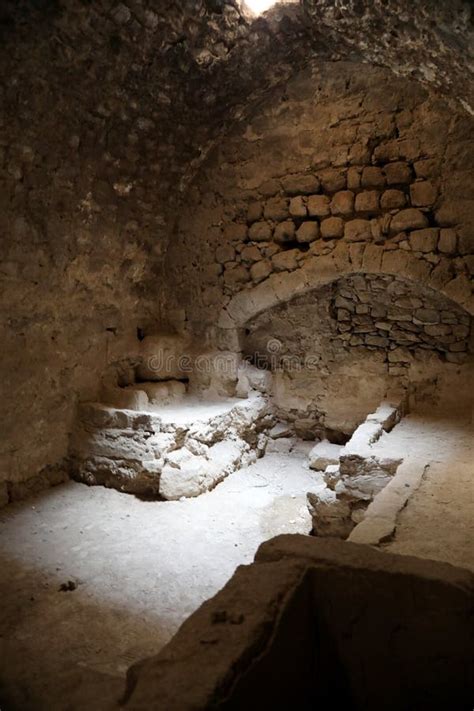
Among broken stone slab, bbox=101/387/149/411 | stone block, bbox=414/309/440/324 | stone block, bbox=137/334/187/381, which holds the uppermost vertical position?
stone block, bbox=414/309/440/324

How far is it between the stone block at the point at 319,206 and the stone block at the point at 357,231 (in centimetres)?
25

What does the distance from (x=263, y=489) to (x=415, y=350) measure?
6.31 feet

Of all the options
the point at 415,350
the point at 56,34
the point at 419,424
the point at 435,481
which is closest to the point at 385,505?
the point at 435,481

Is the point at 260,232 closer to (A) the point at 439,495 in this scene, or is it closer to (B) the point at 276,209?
(B) the point at 276,209

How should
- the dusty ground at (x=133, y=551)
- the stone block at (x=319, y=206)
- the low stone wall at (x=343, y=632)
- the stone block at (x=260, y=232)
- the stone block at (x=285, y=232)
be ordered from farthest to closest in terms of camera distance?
the stone block at (x=260, y=232) → the stone block at (x=285, y=232) → the stone block at (x=319, y=206) → the dusty ground at (x=133, y=551) → the low stone wall at (x=343, y=632)

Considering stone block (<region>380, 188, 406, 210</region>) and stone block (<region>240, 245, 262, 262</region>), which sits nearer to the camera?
stone block (<region>380, 188, 406, 210</region>)

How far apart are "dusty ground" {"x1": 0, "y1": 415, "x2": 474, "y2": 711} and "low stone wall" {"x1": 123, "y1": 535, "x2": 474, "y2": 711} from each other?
50 cm

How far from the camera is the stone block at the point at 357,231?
15.1 feet

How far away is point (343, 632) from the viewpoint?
5.28 feet

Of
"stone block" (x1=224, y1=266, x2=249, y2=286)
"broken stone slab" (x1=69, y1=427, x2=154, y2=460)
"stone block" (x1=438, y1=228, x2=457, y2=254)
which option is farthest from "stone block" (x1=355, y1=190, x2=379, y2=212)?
"broken stone slab" (x1=69, y1=427, x2=154, y2=460)

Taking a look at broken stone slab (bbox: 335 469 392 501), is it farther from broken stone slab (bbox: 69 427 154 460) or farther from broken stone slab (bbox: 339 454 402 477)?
broken stone slab (bbox: 69 427 154 460)

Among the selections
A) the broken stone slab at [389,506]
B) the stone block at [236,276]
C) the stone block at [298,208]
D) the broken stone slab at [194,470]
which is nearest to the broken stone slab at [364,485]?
the broken stone slab at [389,506]

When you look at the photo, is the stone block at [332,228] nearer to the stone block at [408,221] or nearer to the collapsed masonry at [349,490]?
the stone block at [408,221]

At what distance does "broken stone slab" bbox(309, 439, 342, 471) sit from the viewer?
4.84m
